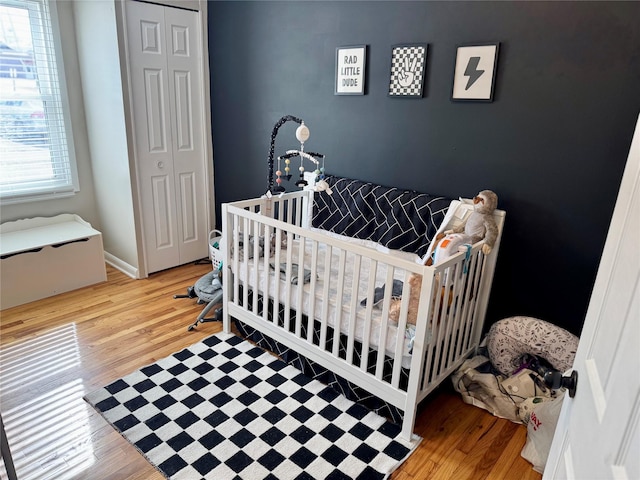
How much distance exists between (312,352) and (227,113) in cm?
223

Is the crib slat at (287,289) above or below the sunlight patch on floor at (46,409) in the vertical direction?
above

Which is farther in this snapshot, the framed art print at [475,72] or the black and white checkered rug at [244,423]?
the framed art print at [475,72]

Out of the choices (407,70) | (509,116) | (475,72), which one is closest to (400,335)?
(509,116)

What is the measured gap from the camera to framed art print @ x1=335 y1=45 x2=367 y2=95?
2756 mm

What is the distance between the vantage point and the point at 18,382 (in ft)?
7.61

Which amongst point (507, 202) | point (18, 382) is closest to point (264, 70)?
point (507, 202)

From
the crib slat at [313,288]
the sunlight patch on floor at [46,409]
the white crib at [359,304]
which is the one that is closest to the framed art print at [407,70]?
the white crib at [359,304]

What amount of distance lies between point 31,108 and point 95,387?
2.28 metres

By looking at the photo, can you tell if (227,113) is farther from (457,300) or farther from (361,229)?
(457,300)

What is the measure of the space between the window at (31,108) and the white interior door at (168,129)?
731 mm

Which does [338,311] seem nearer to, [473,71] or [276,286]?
[276,286]

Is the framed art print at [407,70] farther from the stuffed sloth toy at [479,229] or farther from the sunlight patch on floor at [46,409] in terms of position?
the sunlight patch on floor at [46,409]

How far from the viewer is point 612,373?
814mm

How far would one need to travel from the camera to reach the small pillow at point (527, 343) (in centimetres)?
214
